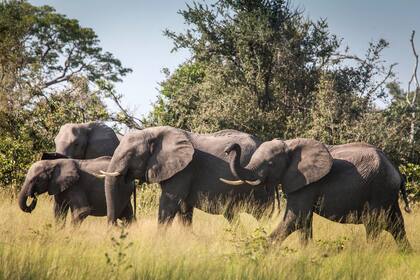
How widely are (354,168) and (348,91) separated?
10.9 m

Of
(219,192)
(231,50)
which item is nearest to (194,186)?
(219,192)

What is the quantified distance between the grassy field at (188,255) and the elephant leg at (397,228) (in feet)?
0.50

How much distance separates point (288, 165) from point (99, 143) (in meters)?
4.65

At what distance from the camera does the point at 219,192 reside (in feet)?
36.2

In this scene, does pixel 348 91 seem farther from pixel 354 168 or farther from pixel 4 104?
pixel 354 168

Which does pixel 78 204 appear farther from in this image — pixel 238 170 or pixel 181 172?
pixel 238 170

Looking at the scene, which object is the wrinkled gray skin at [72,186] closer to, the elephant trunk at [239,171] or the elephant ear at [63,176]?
the elephant ear at [63,176]

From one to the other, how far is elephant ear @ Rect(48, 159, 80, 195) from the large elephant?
259 cm

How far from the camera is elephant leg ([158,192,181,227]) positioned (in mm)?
10734

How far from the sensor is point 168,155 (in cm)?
1096

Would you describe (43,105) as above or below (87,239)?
above

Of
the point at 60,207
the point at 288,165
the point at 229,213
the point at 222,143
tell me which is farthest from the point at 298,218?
the point at 60,207

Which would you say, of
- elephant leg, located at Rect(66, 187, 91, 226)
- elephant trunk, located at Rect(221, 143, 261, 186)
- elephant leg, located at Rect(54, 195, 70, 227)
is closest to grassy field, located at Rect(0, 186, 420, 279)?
elephant leg, located at Rect(66, 187, 91, 226)

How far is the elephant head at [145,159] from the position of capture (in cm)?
1091
